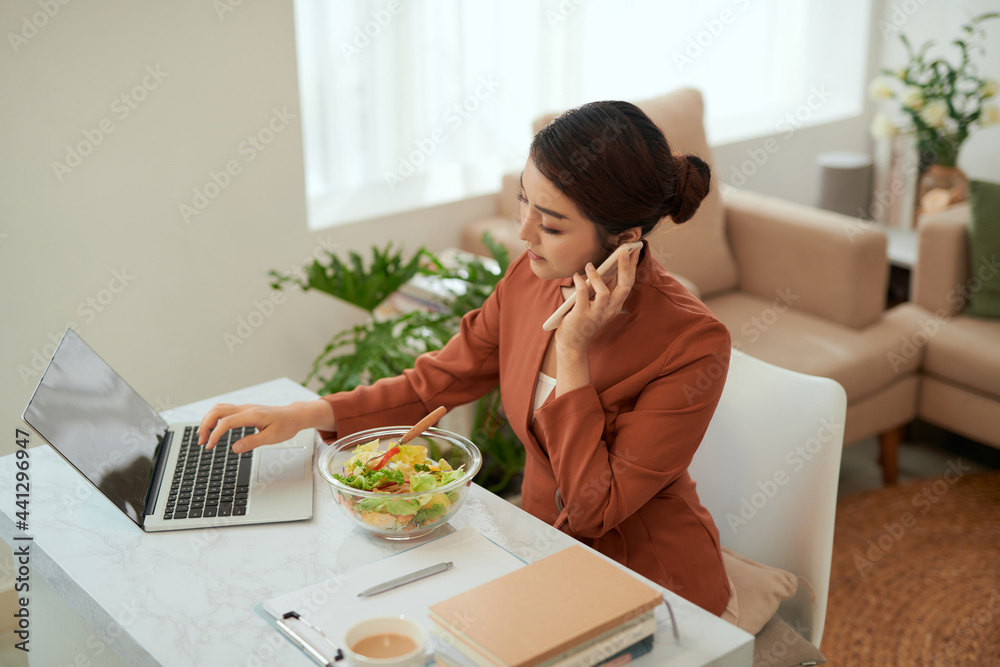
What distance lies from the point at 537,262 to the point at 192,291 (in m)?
1.38

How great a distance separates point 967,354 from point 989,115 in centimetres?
116

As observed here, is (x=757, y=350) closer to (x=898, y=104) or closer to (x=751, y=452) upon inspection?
(x=751, y=452)

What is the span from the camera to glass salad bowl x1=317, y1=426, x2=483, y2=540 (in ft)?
3.71

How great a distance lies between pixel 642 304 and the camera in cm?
129

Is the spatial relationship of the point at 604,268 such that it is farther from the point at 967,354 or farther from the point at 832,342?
the point at 967,354

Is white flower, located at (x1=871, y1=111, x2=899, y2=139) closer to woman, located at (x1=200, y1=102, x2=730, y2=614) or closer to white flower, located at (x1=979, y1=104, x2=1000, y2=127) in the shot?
white flower, located at (x1=979, y1=104, x2=1000, y2=127)

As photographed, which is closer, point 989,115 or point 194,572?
point 194,572

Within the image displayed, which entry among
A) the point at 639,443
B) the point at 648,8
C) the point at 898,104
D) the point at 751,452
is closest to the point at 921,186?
the point at 898,104

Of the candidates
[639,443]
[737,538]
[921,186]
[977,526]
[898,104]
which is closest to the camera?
[639,443]
